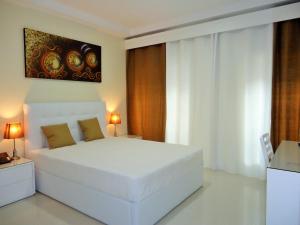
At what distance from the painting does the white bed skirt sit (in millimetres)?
1549

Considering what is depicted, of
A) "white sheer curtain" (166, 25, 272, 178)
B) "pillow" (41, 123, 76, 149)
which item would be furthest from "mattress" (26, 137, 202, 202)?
"white sheer curtain" (166, 25, 272, 178)

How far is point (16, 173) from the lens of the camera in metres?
2.80

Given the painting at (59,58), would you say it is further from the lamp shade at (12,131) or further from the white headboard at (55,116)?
the lamp shade at (12,131)

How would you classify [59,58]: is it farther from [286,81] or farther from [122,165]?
[286,81]

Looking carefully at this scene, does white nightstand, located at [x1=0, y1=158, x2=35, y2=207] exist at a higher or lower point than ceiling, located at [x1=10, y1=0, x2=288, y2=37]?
lower

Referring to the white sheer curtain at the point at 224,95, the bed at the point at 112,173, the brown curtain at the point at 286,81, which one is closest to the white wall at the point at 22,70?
the bed at the point at 112,173

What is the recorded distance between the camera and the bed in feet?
7.02

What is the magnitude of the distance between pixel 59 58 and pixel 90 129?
1286mm

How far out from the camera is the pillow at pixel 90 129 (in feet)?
12.5

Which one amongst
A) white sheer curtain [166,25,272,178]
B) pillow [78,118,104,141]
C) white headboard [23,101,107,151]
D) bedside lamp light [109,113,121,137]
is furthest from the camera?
bedside lamp light [109,113,121,137]

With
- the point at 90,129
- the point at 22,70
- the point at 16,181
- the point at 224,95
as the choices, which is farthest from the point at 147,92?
the point at 16,181

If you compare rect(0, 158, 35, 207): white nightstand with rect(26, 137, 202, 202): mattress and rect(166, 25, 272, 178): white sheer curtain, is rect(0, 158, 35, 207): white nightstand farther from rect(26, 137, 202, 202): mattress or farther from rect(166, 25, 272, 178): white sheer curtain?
rect(166, 25, 272, 178): white sheer curtain

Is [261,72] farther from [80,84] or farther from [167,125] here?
[80,84]

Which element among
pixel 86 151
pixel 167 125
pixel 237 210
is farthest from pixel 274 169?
pixel 167 125
